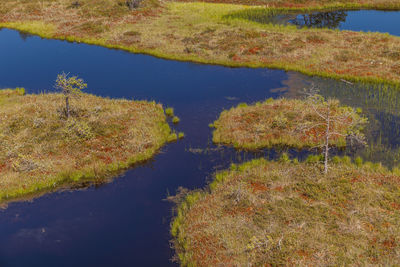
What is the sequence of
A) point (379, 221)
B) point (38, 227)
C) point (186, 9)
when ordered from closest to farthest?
point (379, 221)
point (38, 227)
point (186, 9)

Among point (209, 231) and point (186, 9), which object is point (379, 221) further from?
point (186, 9)

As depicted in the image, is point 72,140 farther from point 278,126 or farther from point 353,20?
point 353,20

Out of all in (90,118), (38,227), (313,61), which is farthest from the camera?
(313,61)

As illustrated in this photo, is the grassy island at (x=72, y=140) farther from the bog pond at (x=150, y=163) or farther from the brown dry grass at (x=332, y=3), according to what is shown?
the brown dry grass at (x=332, y=3)

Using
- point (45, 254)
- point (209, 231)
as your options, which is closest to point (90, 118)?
point (45, 254)

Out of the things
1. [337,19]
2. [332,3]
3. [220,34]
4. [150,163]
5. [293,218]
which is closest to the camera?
[293,218]

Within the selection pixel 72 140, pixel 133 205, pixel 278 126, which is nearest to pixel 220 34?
pixel 278 126
